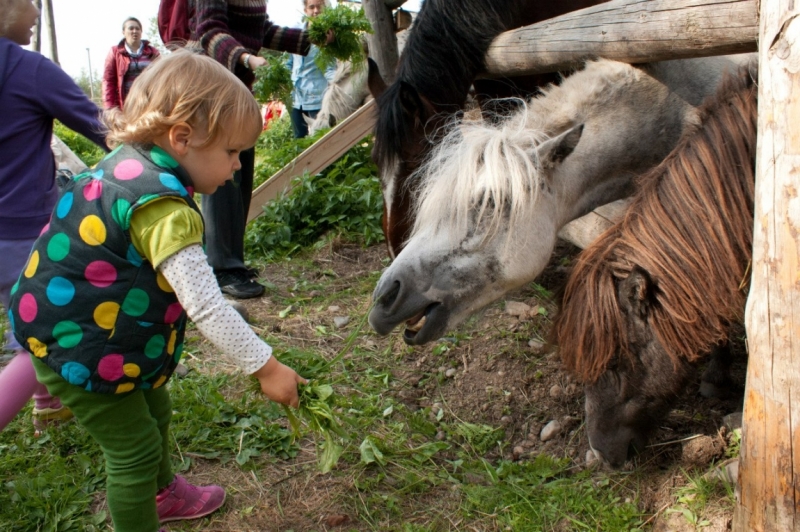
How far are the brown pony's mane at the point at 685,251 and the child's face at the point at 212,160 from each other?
1.25 m

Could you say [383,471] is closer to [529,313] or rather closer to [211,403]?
[211,403]

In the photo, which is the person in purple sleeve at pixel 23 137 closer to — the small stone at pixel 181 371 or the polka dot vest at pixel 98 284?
the polka dot vest at pixel 98 284

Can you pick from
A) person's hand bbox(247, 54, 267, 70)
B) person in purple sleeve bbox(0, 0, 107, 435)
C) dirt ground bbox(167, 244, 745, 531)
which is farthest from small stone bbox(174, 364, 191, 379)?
person's hand bbox(247, 54, 267, 70)

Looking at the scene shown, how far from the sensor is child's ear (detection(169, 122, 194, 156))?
1684 mm

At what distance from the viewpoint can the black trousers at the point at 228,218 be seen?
13.1 feet

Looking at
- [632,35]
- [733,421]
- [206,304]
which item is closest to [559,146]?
[632,35]

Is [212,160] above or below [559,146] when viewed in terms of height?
above

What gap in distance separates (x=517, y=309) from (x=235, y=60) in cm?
221

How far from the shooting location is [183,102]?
1.66 m

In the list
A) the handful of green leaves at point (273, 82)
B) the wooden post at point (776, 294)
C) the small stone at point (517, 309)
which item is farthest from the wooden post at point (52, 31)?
the wooden post at point (776, 294)

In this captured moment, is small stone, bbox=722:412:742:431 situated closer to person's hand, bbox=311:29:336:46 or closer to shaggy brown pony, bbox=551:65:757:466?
shaggy brown pony, bbox=551:65:757:466

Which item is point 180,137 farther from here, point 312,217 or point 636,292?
point 312,217

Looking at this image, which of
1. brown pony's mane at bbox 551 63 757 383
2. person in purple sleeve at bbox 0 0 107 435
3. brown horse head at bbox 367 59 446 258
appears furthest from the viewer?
brown horse head at bbox 367 59 446 258

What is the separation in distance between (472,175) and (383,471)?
4.07ft
